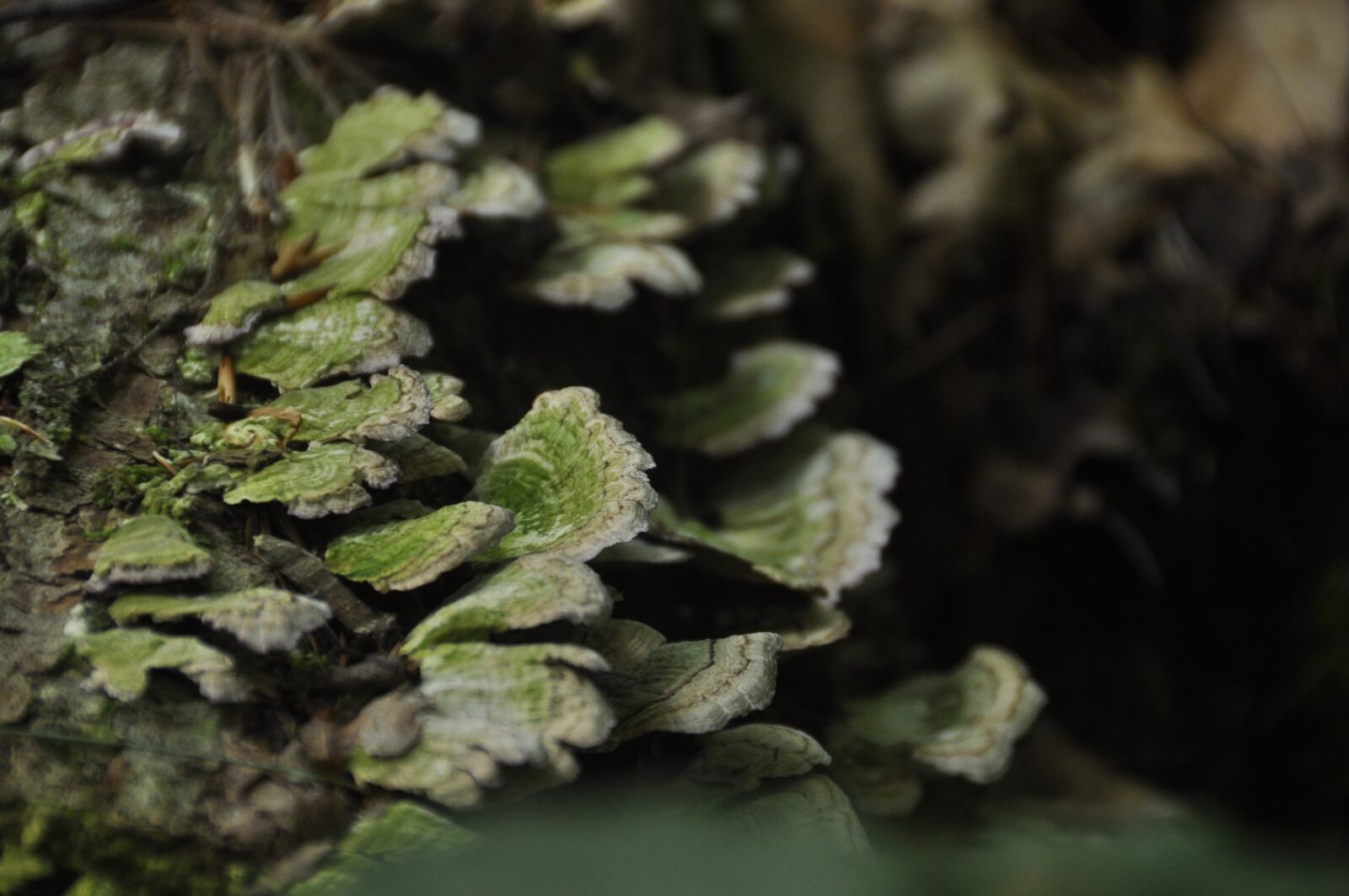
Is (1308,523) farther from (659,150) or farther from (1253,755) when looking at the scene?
(659,150)

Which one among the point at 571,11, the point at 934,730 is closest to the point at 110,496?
the point at 934,730

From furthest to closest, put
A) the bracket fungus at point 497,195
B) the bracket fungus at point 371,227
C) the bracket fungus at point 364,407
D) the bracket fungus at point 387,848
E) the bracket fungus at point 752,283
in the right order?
the bracket fungus at point 752,283 < the bracket fungus at point 497,195 < the bracket fungus at point 371,227 < the bracket fungus at point 364,407 < the bracket fungus at point 387,848

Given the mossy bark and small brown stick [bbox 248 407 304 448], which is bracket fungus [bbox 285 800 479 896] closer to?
the mossy bark

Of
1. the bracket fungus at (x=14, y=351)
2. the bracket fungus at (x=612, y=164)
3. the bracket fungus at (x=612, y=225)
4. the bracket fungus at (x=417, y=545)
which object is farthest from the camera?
the bracket fungus at (x=612, y=164)

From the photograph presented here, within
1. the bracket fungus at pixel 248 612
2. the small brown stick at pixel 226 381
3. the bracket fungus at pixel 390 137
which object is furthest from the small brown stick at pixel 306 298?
the bracket fungus at pixel 248 612

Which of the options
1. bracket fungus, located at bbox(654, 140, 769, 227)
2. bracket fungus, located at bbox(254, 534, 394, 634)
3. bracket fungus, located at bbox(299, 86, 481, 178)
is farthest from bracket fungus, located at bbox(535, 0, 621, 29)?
bracket fungus, located at bbox(254, 534, 394, 634)

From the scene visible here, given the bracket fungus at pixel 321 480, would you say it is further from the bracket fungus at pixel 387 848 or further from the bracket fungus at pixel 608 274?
the bracket fungus at pixel 608 274

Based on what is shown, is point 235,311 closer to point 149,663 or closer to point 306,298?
point 306,298
